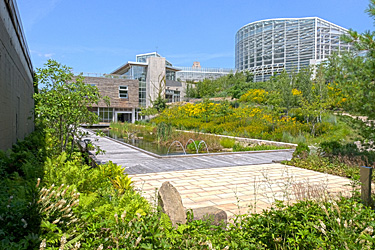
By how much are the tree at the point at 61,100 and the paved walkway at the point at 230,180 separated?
0.63 meters

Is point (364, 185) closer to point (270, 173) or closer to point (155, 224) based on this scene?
point (155, 224)

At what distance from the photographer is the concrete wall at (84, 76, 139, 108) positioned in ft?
118

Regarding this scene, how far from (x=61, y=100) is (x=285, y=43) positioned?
263 ft

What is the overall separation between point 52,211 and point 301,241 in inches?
79.1

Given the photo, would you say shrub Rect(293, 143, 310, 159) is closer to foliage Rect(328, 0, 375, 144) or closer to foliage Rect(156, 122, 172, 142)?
foliage Rect(328, 0, 375, 144)

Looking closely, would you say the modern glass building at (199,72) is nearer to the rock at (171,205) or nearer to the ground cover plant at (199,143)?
the ground cover plant at (199,143)

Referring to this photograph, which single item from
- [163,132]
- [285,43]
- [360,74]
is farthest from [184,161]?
[285,43]

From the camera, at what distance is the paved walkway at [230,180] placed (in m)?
4.32

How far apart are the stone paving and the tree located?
1677mm

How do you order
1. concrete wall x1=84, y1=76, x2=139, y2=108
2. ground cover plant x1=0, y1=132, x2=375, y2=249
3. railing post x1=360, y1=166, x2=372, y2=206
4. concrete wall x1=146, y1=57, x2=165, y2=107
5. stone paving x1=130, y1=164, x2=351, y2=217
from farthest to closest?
concrete wall x1=146, y1=57, x2=165, y2=107 → concrete wall x1=84, y1=76, x2=139, y2=108 → stone paving x1=130, y1=164, x2=351, y2=217 → railing post x1=360, y1=166, x2=372, y2=206 → ground cover plant x1=0, y1=132, x2=375, y2=249

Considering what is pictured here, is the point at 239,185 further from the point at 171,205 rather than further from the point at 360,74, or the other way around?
the point at 360,74

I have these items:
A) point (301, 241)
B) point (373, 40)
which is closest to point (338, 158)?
point (373, 40)

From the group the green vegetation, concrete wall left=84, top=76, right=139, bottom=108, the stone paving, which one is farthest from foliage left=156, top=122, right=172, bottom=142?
concrete wall left=84, top=76, right=139, bottom=108

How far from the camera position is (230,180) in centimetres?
596
